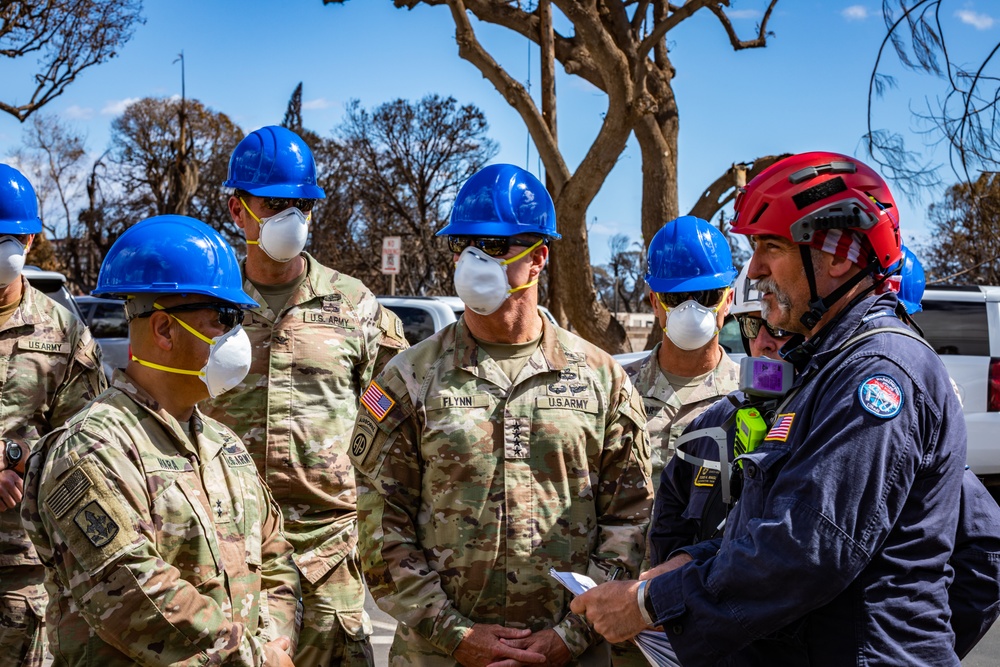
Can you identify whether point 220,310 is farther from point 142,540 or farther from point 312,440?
point 312,440

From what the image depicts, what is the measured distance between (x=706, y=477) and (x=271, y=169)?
7.97ft

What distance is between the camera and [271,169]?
429 centimetres

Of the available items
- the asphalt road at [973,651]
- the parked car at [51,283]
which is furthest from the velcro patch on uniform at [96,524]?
the parked car at [51,283]

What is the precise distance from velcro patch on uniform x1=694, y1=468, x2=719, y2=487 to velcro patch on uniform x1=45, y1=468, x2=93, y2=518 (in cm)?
164

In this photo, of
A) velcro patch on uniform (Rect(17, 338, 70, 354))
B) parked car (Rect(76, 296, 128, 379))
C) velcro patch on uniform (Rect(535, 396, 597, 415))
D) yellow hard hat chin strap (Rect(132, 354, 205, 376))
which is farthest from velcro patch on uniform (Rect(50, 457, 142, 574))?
parked car (Rect(76, 296, 128, 379))

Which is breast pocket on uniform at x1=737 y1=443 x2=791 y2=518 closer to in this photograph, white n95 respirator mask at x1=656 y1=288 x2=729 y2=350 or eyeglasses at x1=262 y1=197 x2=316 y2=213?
white n95 respirator mask at x1=656 y1=288 x2=729 y2=350

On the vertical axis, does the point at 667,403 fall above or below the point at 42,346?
below

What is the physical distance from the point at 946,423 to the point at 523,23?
1330 centimetres

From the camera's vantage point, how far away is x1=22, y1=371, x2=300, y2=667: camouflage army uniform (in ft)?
7.63

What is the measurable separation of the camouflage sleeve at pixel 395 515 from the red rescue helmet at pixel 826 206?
1.30m

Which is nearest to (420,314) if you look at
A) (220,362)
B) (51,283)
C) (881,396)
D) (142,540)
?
(51,283)

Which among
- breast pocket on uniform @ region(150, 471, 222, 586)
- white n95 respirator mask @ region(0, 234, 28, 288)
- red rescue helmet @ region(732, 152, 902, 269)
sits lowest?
breast pocket on uniform @ region(150, 471, 222, 586)

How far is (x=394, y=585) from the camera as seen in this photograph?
10.1 feet

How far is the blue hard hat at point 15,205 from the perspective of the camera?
4281mm
